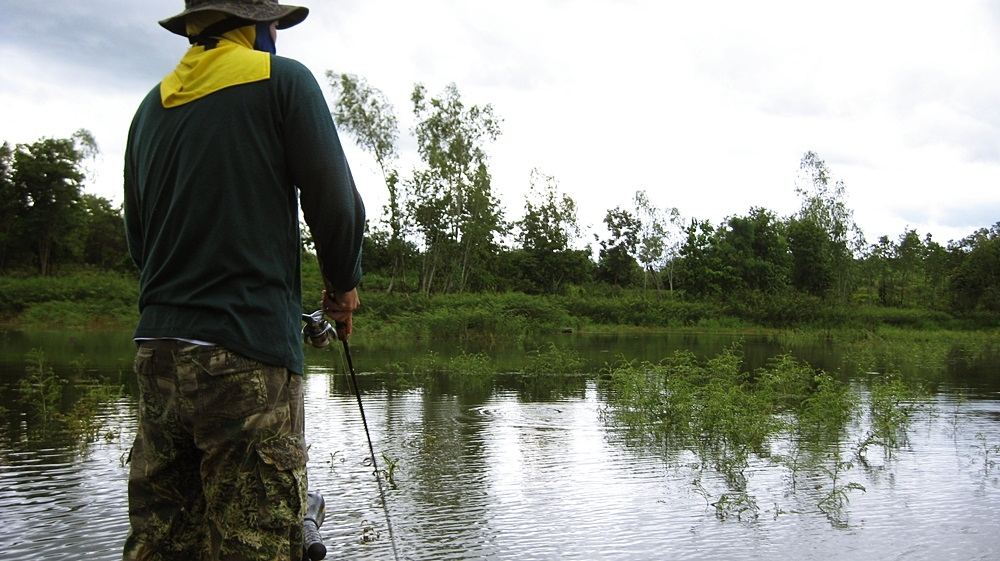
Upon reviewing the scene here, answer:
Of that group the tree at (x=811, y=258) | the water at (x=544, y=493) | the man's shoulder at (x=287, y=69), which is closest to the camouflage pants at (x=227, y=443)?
the man's shoulder at (x=287, y=69)

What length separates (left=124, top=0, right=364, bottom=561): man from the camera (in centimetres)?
229

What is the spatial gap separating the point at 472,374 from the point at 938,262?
43658 millimetres

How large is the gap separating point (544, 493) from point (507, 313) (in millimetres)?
27450

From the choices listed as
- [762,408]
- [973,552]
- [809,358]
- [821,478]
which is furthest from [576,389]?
[809,358]

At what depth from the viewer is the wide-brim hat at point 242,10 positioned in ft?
8.03

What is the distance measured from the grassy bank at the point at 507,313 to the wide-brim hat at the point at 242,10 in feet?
78.1

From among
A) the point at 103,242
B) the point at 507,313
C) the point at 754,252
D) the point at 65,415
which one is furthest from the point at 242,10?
the point at 754,252

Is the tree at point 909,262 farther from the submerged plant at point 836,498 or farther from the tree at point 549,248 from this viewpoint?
the submerged plant at point 836,498

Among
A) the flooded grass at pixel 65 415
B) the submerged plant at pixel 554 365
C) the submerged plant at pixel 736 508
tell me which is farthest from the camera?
the submerged plant at pixel 554 365

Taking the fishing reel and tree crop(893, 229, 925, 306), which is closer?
the fishing reel

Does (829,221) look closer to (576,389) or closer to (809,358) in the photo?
(809,358)

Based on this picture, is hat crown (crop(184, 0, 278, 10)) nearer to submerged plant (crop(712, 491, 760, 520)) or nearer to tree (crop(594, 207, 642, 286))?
submerged plant (crop(712, 491, 760, 520))

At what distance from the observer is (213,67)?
2.41 m

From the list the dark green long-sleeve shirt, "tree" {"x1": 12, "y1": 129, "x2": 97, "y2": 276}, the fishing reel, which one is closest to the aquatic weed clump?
the fishing reel
